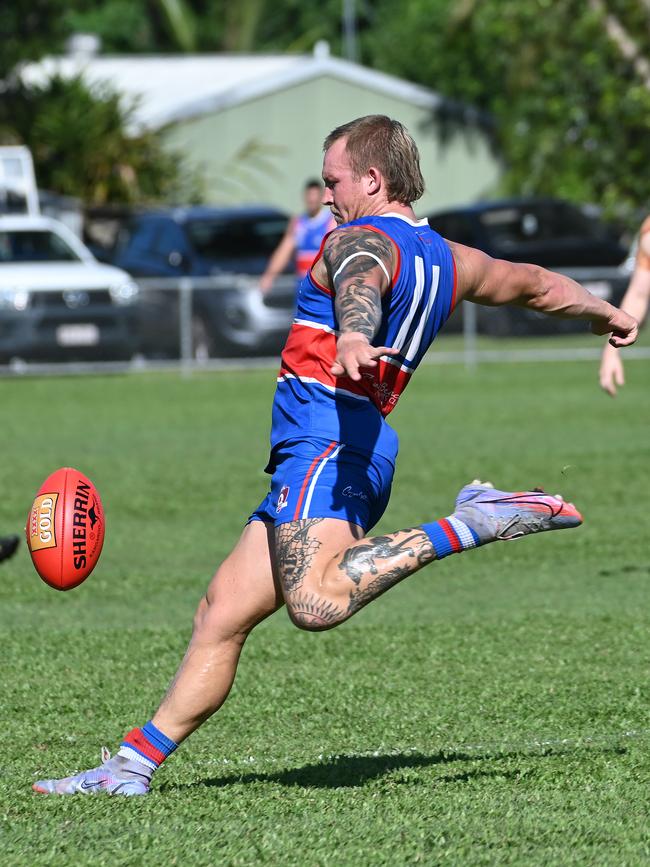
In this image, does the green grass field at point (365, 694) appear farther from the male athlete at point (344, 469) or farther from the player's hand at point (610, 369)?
the player's hand at point (610, 369)

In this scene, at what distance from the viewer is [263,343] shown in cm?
2214

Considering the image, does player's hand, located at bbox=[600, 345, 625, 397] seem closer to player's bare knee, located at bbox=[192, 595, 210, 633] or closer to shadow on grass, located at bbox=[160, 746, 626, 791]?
shadow on grass, located at bbox=[160, 746, 626, 791]

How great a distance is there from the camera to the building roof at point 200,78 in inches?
1503

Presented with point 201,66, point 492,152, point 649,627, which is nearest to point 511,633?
point 649,627

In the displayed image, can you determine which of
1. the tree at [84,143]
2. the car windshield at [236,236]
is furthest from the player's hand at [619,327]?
the tree at [84,143]

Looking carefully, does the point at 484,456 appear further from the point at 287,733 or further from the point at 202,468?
the point at 287,733

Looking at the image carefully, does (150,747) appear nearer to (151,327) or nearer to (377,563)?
(377,563)

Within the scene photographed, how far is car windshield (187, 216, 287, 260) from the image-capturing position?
76.6 ft

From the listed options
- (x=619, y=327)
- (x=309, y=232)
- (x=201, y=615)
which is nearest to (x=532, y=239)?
(x=309, y=232)

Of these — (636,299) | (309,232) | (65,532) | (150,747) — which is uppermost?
(636,299)

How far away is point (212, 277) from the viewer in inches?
895

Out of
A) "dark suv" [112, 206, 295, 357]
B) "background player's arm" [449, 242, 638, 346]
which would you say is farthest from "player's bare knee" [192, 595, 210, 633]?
"dark suv" [112, 206, 295, 357]

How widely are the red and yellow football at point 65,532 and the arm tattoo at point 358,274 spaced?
1.38 metres

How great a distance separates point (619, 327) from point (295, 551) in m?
1.41
